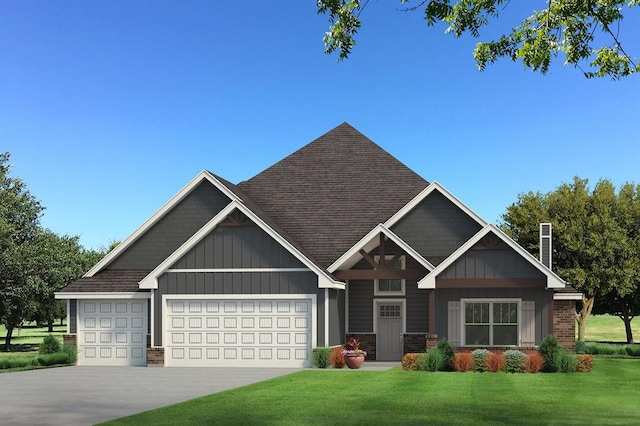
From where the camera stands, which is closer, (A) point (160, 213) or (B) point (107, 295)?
(B) point (107, 295)

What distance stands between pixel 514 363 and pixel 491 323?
433 cm

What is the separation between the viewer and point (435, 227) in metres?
34.8

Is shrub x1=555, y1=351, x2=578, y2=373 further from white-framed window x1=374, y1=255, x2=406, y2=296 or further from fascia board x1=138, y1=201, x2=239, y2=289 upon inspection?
fascia board x1=138, y1=201, x2=239, y2=289

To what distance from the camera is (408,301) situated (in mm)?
33750

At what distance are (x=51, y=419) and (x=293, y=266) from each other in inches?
616

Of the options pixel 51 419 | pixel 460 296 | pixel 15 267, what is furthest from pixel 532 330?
pixel 15 267

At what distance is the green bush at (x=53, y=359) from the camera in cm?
3195

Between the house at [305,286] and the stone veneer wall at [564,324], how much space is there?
0.05 meters

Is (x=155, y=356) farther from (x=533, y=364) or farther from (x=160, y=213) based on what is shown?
(x=533, y=364)

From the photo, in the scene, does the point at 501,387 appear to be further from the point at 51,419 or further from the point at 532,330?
the point at 51,419

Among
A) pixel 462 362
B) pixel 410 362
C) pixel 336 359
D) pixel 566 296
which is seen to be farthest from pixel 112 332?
pixel 566 296

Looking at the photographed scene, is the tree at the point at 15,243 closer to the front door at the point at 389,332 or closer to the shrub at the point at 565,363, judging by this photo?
the front door at the point at 389,332

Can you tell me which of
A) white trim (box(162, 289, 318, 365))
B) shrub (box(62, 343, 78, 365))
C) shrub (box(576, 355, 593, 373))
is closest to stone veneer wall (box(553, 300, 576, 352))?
shrub (box(576, 355, 593, 373))

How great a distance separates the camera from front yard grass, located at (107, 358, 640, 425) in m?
15.7
